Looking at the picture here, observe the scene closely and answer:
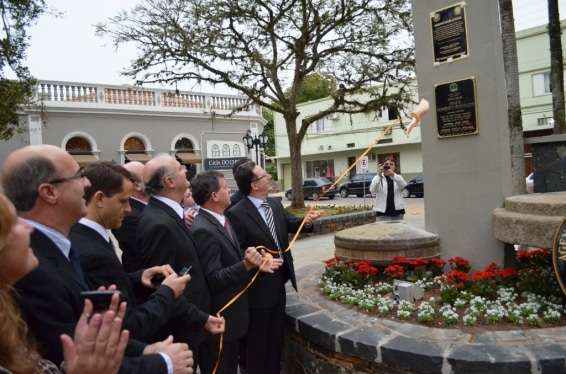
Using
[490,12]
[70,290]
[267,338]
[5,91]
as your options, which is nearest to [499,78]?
[490,12]

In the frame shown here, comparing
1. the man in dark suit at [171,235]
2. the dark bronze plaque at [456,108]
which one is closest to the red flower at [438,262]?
the dark bronze plaque at [456,108]

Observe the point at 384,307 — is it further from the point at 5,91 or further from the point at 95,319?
the point at 5,91

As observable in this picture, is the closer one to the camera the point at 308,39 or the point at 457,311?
the point at 457,311

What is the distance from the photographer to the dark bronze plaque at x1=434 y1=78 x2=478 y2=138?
14.7ft

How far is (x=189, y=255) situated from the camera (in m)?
2.93

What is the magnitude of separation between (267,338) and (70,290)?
224 centimetres

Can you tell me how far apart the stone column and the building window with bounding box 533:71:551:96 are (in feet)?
80.9

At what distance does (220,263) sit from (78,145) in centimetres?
2046

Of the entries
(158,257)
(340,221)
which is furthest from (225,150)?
(158,257)

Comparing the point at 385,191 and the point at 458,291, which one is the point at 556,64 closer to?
the point at 385,191

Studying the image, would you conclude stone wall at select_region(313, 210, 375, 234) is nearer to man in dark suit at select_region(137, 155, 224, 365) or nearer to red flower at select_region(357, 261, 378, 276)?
red flower at select_region(357, 261, 378, 276)

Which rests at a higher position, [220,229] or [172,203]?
[172,203]

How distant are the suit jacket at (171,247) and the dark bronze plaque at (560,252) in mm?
2494

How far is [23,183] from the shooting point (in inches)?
72.4
